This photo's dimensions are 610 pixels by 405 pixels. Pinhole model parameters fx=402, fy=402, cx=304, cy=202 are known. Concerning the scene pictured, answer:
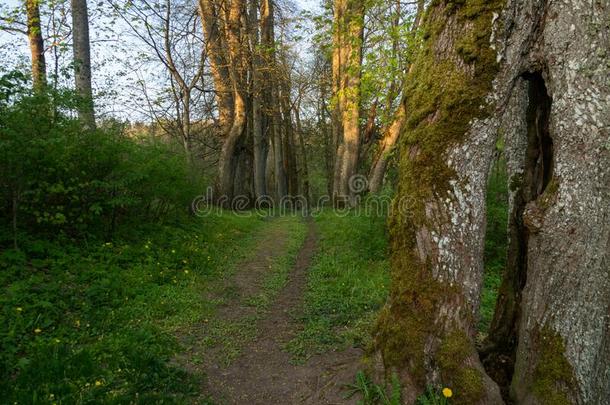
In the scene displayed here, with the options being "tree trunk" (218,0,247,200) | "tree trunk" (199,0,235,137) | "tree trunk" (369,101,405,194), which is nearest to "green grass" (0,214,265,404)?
"tree trunk" (369,101,405,194)

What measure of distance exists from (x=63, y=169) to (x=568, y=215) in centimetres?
610

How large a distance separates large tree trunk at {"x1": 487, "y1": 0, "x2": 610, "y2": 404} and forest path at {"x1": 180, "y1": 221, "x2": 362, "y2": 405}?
4.99 feet

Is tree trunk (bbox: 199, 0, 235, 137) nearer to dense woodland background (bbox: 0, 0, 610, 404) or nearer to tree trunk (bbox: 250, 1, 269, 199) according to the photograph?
tree trunk (bbox: 250, 1, 269, 199)

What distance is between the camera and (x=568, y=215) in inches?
106

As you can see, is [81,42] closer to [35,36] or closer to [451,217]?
[35,36]

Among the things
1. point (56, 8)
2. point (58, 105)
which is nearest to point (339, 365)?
point (58, 105)

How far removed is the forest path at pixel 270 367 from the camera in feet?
11.5

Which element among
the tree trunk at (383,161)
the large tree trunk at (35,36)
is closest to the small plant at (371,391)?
the tree trunk at (383,161)

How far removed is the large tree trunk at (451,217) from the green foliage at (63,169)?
462 cm

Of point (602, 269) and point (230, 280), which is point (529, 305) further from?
point (230, 280)

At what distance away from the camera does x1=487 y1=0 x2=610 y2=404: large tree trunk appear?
267 centimetres

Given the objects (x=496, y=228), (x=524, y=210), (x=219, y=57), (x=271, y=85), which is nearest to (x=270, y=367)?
(x=524, y=210)

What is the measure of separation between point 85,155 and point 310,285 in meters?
4.11

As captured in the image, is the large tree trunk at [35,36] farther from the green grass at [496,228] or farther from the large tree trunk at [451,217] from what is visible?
the green grass at [496,228]
